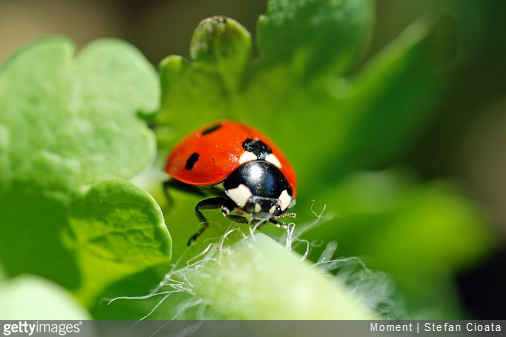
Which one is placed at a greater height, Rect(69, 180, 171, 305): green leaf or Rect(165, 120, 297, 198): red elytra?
Rect(165, 120, 297, 198): red elytra

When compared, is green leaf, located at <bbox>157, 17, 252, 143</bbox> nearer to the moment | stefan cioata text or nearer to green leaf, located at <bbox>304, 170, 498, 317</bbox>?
green leaf, located at <bbox>304, 170, 498, 317</bbox>

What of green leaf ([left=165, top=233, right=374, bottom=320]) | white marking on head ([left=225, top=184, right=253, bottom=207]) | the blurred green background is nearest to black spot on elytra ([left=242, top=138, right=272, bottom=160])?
white marking on head ([left=225, top=184, right=253, bottom=207])

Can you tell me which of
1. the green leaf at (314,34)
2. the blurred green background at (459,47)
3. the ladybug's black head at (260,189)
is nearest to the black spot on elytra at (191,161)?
the ladybug's black head at (260,189)

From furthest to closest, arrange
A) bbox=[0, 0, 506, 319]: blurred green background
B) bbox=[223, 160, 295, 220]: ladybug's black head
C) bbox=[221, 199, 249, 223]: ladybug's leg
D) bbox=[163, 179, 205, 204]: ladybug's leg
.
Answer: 1. bbox=[0, 0, 506, 319]: blurred green background
2. bbox=[163, 179, 205, 204]: ladybug's leg
3. bbox=[223, 160, 295, 220]: ladybug's black head
4. bbox=[221, 199, 249, 223]: ladybug's leg

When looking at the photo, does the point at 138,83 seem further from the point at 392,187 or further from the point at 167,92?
the point at 392,187

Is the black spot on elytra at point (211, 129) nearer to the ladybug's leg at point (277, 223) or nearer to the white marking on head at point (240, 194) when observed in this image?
the white marking on head at point (240, 194)

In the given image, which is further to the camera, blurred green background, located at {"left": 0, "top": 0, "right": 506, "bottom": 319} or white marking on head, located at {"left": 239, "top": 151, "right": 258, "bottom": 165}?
blurred green background, located at {"left": 0, "top": 0, "right": 506, "bottom": 319}

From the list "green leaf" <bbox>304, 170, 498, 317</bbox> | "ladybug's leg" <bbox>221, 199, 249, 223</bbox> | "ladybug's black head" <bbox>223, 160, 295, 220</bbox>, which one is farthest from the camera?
"green leaf" <bbox>304, 170, 498, 317</bbox>
